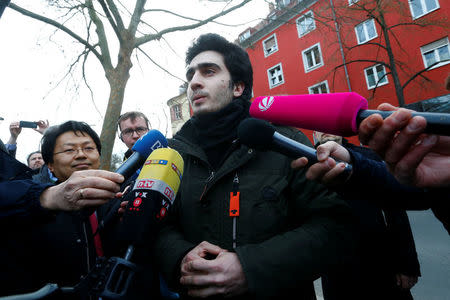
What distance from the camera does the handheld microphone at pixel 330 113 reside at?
0.71 meters

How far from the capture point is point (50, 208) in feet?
3.23

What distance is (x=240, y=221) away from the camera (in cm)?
129

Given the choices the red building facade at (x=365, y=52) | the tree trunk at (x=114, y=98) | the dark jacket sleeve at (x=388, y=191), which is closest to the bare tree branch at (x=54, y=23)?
the tree trunk at (x=114, y=98)

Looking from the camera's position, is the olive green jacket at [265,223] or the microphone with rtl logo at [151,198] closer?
the microphone with rtl logo at [151,198]

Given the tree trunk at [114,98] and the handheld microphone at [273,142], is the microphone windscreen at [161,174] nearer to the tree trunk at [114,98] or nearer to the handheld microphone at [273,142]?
the handheld microphone at [273,142]

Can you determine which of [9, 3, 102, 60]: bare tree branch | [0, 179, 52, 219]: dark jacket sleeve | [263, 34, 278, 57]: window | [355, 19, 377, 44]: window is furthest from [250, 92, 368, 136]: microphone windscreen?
[263, 34, 278, 57]: window

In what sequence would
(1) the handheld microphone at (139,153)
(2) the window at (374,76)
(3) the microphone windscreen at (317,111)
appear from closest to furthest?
1. (3) the microphone windscreen at (317,111)
2. (1) the handheld microphone at (139,153)
3. (2) the window at (374,76)

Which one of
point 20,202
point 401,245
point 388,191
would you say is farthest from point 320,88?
point 20,202

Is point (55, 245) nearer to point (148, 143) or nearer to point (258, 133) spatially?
point (148, 143)

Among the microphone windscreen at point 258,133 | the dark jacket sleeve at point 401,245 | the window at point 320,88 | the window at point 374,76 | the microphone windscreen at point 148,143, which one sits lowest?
the dark jacket sleeve at point 401,245

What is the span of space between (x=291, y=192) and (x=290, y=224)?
175 mm

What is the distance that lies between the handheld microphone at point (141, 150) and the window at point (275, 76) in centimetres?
1640

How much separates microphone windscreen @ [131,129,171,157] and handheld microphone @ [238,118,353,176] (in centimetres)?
51

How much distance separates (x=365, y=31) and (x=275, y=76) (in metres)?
5.86
